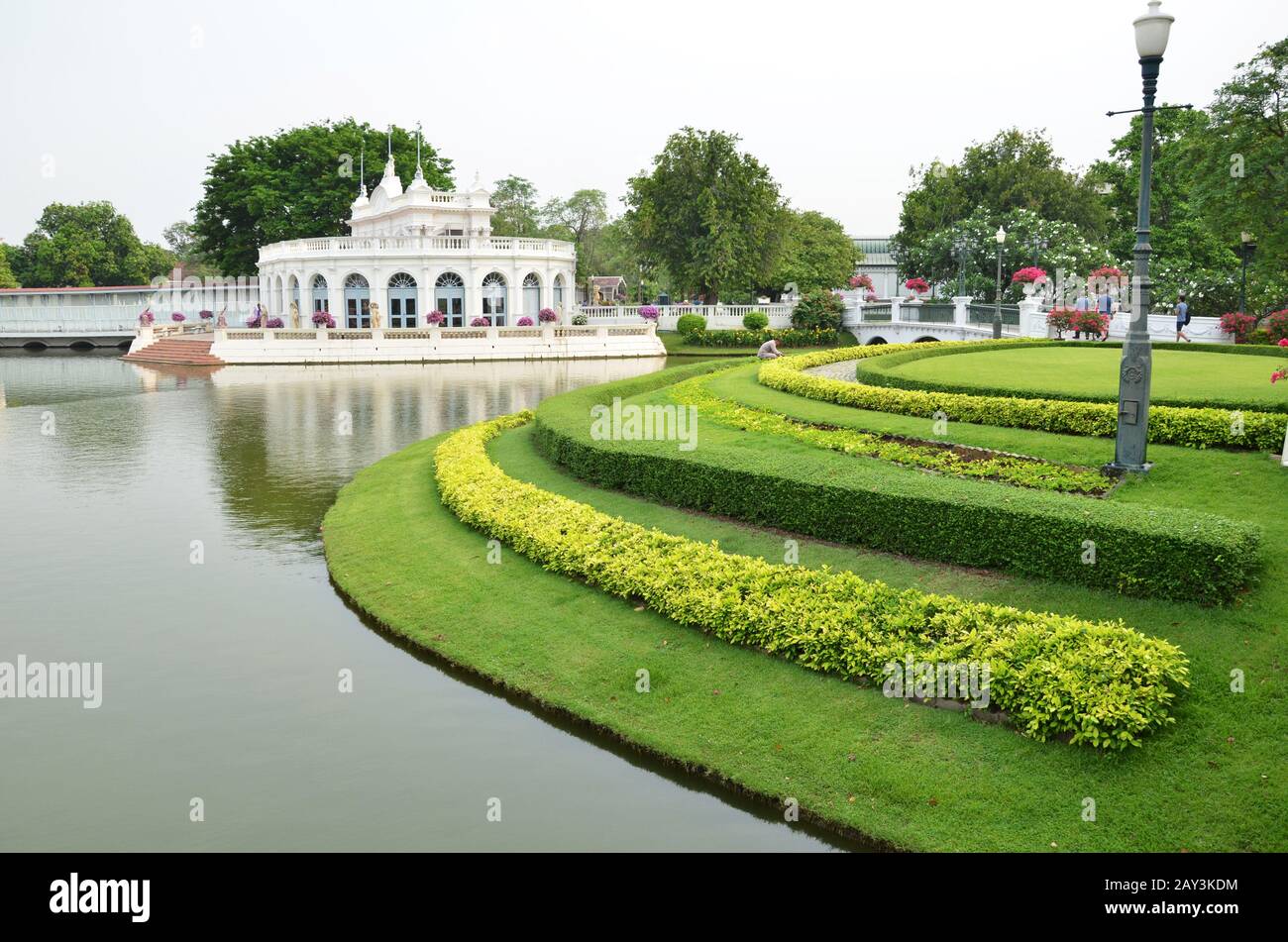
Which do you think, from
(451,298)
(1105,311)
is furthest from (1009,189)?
(451,298)

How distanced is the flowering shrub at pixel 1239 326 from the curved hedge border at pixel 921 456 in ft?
68.9

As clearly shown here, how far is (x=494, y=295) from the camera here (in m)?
62.5

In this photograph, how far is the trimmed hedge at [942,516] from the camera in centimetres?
994

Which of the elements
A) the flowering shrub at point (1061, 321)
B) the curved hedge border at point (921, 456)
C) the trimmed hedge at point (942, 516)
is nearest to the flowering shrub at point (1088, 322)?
the flowering shrub at point (1061, 321)

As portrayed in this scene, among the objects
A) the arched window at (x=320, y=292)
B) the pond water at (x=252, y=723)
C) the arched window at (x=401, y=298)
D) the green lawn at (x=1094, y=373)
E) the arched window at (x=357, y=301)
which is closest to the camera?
the pond water at (x=252, y=723)

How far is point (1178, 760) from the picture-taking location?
314 inches

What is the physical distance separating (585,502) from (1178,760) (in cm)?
1038

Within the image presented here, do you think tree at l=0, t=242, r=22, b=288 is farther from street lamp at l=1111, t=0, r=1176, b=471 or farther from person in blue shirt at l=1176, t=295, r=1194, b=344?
street lamp at l=1111, t=0, r=1176, b=471

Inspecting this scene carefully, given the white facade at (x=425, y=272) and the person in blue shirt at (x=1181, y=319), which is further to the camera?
the white facade at (x=425, y=272)

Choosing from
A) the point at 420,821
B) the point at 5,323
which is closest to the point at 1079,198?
the point at 420,821

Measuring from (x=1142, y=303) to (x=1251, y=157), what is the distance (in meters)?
24.5

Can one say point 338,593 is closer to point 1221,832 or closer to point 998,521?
point 998,521

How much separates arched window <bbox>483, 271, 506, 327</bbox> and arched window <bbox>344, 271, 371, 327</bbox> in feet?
23.1

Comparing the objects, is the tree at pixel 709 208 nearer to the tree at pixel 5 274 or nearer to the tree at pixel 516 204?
the tree at pixel 516 204
